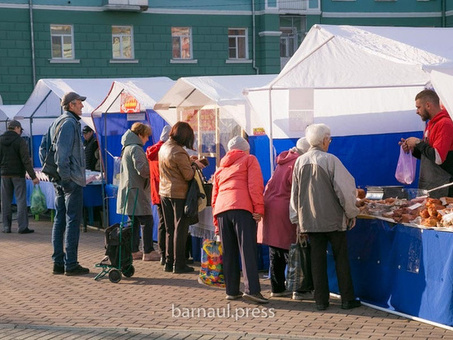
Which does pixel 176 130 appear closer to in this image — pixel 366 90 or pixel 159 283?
pixel 159 283

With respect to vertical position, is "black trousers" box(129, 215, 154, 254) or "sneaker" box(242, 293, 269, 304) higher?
"black trousers" box(129, 215, 154, 254)

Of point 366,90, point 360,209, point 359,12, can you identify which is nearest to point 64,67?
point 359,12

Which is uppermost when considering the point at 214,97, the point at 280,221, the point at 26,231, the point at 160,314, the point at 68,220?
the point at 214,97

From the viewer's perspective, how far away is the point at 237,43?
111 feet

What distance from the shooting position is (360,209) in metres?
8.23

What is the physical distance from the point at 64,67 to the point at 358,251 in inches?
951

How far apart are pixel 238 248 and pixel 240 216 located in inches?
14.6

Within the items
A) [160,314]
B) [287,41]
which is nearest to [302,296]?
[160,314]

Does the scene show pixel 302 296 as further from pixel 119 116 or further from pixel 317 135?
pixel 119 116

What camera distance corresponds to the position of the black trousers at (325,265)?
25.1 ft

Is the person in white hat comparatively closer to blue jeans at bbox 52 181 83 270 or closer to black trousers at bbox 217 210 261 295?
blue jeans at bbox 52 181 83 270

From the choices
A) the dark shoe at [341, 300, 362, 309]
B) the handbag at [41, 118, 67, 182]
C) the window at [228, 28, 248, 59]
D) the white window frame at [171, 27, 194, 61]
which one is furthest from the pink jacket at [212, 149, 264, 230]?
the window at [228, 28, 248, 59]

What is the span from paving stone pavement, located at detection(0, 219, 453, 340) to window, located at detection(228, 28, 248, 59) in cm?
2420

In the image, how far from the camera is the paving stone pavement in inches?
275
